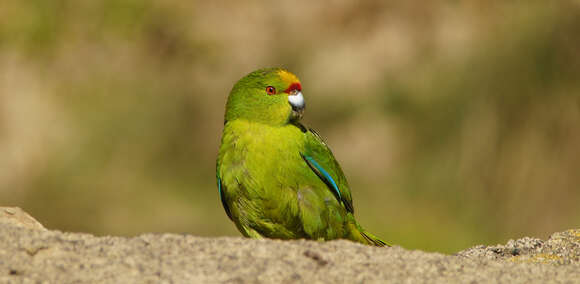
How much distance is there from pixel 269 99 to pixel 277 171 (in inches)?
21.5

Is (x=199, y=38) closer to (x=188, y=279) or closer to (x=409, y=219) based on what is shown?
(x=409, y=219)

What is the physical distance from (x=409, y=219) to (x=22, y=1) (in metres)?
5.69

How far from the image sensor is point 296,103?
200 inches

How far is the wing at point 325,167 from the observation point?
504 cm

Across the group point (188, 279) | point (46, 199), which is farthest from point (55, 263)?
point (46, 199)

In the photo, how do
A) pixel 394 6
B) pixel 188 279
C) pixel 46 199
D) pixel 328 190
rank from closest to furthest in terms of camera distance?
pixel 188 279, pixel 328 190, pixel 46 199, pixel 394 6

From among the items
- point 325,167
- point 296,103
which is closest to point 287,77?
point 296,103

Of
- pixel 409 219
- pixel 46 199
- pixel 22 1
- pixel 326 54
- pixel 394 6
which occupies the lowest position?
pixel 46 199

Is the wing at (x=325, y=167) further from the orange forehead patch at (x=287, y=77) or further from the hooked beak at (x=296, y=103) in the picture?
the orange forehead patch at (x=287, y=77)

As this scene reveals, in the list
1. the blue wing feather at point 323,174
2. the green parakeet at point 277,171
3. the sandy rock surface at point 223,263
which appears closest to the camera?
the sandy rock surface at point 223,263

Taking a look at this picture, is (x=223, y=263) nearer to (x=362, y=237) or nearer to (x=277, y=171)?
(x=277, y=171)

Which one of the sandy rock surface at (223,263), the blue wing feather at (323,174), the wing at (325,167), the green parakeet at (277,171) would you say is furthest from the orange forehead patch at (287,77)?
the sandy rock surface at (223,263)

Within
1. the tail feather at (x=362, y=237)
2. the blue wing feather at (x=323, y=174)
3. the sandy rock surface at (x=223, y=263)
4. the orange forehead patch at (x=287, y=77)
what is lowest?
the sandy rock surface at (x=223, y=263)

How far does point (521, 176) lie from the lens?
9539mm
